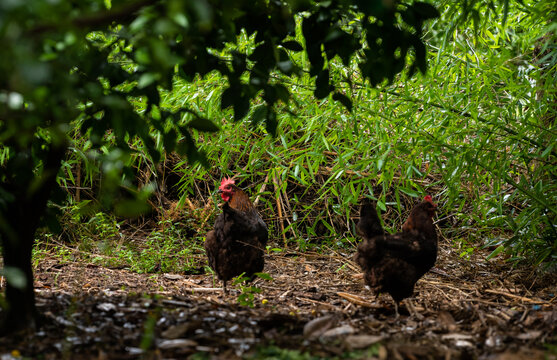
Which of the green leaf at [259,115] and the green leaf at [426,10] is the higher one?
the green leaf at [426,10]

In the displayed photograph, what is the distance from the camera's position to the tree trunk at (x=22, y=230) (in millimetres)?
1745

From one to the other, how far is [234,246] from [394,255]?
1.12m

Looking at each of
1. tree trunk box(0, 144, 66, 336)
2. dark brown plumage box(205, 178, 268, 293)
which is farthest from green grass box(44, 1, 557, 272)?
tree trunk box(0, 144, 66, 336)

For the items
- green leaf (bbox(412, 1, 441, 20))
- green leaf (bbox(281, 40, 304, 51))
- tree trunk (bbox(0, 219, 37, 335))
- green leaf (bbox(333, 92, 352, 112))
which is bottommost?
tree trunk (bbox(0, 219, 37, 335))

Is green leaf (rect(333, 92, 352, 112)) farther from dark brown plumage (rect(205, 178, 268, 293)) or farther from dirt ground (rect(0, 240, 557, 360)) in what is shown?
dark brown plumage (rect(205, 178, 268, 293))

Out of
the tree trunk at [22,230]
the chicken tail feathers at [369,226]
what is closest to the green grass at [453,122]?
the chicken tail feathers at [369,226]

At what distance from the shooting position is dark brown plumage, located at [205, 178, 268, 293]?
3385 millimetres

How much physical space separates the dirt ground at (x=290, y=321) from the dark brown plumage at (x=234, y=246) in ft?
0.56

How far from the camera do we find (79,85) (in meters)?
1.43

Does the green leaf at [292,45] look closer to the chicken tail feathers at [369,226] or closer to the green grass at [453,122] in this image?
the green grass at [453,122]

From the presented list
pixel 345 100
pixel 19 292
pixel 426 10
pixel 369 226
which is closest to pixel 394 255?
pixel 369 226

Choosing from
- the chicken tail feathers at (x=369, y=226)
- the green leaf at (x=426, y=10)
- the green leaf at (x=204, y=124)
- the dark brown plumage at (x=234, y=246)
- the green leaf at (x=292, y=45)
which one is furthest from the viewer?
the dark brown plumage at (x=234, y=246)

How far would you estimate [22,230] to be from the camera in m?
1.79

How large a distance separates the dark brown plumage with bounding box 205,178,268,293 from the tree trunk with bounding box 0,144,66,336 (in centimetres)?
165
